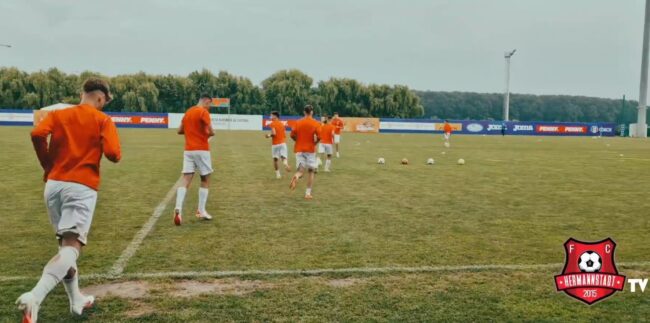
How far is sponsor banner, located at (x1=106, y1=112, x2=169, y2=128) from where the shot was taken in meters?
65.1

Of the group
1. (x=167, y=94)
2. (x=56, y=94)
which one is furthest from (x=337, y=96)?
(x=56, y=94)

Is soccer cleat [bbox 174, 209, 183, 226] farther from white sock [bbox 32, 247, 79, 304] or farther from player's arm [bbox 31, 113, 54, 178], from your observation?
white sock [bbox 32, 247, 79, 304]

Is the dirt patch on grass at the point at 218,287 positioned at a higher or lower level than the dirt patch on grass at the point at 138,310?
lower

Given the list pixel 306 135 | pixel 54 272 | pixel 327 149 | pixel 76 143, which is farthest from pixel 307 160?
pixel 54 272

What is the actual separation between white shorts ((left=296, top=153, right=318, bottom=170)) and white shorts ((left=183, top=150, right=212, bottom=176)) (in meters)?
3.29

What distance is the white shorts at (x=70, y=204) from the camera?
4277 mm

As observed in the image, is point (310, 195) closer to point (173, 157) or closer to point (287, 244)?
point (287, 244)

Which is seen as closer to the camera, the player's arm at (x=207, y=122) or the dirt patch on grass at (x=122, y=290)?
the dirt patch on grass at (x=122, y=290)

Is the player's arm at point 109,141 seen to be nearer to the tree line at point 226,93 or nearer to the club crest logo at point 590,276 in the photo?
the club crest logo at point 590,276

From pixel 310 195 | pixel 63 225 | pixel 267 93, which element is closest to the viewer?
pixel 63 225

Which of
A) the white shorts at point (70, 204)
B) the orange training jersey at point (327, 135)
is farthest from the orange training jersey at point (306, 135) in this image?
the white shorts at point (70, 204)

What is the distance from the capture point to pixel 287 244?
7023 millimetres

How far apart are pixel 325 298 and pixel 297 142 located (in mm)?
7639

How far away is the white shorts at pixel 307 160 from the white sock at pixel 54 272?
7891mm
